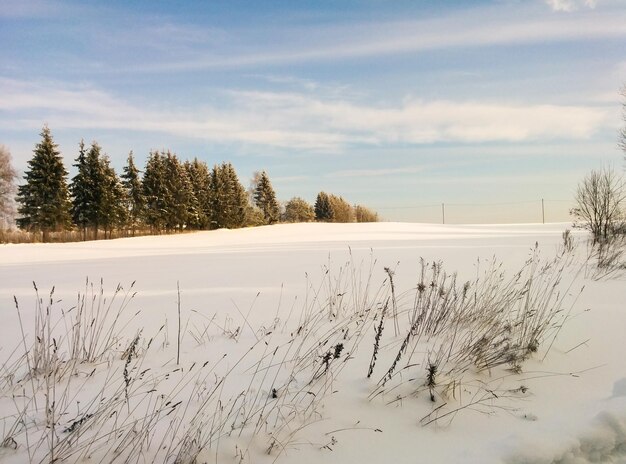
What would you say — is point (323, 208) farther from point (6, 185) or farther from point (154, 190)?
point (6, 185)

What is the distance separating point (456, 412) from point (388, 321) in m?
1.76

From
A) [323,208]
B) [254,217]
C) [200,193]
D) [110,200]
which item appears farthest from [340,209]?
[110,200]

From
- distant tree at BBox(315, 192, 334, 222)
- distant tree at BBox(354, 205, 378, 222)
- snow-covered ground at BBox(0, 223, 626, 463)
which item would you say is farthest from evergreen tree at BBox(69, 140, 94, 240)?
distant tree at BBox(354, 205, 378, 222)

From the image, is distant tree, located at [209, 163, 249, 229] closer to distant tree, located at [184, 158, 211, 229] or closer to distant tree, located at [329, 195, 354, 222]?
distant tree, located at [184, 158, 211, 229]

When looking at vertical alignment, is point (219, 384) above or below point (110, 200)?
below

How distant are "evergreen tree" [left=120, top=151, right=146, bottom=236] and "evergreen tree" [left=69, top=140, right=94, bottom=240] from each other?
3165mm

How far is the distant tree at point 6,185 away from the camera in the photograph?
3362 centimetres

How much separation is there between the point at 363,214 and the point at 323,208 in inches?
369

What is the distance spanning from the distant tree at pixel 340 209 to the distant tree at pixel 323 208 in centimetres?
56

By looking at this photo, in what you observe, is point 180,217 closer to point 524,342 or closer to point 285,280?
point 285,280

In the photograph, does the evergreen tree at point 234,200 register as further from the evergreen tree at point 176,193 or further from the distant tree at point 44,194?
the distant tree at point 44,194

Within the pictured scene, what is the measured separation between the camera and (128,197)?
3303cm

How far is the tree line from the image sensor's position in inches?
1111

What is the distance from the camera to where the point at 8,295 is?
5.89m
